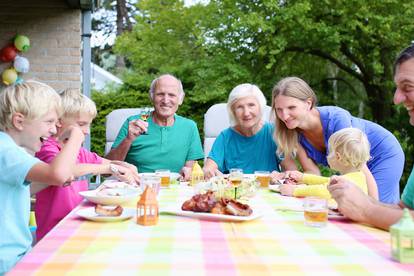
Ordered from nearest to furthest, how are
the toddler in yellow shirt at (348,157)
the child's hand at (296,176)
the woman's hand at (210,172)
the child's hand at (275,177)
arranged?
the toddler in yellow shirt at (348,157) → the child's hand at (296,176) → the child's hand at (275,177) → the woman's hand at (210,172)

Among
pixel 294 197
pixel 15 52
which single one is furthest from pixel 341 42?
pixel 294 197

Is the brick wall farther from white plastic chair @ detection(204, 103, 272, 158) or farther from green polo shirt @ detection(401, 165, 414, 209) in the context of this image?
green polo shirt @ detection(401, 165, 414, 209)

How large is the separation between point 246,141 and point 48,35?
4.64 metres

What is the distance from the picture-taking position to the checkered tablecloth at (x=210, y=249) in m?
1.27

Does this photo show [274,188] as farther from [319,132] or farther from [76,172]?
[76,172]

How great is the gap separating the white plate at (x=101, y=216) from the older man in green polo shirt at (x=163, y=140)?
195cm

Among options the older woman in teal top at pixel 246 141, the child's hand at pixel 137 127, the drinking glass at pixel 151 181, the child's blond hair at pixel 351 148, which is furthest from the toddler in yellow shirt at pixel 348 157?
the child's hand at pixel 137 127

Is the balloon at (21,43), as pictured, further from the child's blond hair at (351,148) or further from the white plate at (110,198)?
the child's blond hair at (351,148)

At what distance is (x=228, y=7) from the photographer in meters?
9.09

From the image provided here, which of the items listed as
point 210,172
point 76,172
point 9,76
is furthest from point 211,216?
point 9,76

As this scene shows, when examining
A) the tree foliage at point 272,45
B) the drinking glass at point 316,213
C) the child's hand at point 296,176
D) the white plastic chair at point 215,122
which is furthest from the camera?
the tree foliage at point 272,45

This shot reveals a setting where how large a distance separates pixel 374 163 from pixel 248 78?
605cm

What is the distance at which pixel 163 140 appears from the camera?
3963 mm

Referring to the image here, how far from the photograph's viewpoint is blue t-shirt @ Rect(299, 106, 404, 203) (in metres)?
3.08
